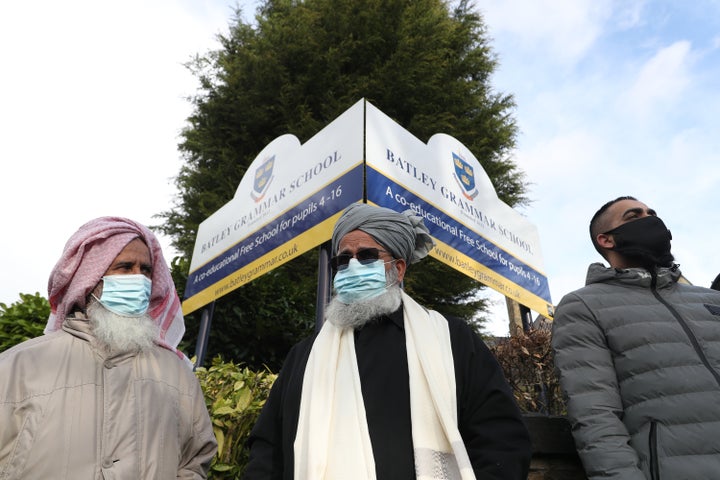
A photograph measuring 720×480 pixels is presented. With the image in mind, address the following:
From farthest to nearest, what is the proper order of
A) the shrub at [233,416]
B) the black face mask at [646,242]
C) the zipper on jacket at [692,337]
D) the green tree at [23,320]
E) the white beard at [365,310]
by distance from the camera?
the green tree at [23,320]
the shrub at [233,416]
the black face mask at [646,242]
the white beard at [365,310]
the zipper on jacket at [692,337]

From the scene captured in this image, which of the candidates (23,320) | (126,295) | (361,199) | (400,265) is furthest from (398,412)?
(23,320)

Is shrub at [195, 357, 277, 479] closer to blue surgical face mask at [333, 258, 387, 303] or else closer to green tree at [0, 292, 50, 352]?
blue surgical face mask at [333, 258, 387, 303]

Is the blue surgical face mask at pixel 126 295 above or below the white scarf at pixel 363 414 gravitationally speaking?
above

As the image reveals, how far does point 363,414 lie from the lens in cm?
182

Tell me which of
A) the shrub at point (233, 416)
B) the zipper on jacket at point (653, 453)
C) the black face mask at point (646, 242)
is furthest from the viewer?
the shrub at point (233, 416)

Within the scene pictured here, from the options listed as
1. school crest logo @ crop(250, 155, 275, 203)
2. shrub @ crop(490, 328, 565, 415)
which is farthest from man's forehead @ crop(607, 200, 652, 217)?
school crest logo @ crop(250, 155, 275, 203)

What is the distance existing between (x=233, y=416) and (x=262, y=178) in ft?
12.1

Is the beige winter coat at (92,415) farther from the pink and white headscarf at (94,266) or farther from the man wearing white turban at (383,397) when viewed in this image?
the man wearing white turban at (383,397)

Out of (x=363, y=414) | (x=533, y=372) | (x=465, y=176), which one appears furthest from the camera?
(x=465, y=176)

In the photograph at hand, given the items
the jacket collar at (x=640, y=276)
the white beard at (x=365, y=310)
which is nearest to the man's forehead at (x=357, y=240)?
the white beard at (x=365, y=310)

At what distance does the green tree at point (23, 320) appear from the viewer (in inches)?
215

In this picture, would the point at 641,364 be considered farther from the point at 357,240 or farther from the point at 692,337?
the point at 357,240

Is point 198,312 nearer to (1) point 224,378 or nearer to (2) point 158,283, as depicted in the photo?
(1) point 224,378

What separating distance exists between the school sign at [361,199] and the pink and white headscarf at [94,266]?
6.97 feet
